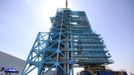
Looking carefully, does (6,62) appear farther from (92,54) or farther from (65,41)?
(92,54)

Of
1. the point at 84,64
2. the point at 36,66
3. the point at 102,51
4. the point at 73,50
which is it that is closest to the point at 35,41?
the point at 36,66

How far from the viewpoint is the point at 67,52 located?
47188 mm

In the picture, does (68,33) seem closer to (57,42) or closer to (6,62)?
(57,42)

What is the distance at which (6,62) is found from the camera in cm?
4531

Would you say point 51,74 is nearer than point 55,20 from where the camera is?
Yes

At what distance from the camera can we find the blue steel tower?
4406cm

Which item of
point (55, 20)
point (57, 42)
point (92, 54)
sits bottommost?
point (92, 54)

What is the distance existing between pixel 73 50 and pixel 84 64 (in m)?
6.89

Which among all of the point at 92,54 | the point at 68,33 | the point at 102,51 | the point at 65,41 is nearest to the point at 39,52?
the point at 65,41

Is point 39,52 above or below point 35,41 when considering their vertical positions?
below

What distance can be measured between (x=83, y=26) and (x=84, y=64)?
64.5 ft

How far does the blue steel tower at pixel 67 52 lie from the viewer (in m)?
44.1

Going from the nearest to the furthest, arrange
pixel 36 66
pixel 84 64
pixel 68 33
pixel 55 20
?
pixel 36 66 < pixel 84 64 < pixel 68 33 < pixel 55 20

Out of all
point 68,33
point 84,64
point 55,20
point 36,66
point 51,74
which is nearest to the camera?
point 36,66
